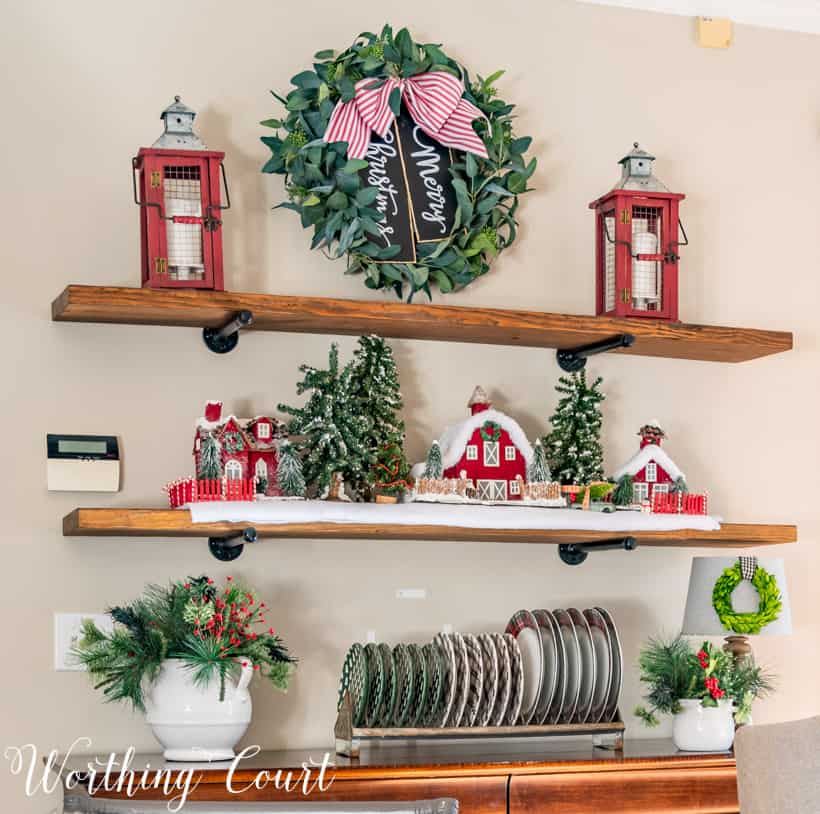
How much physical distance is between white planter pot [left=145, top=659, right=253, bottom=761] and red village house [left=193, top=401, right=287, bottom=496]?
415mm

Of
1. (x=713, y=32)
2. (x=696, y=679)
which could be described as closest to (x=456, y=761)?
(x=696, y=679)

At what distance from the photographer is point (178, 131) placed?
277 centimetres

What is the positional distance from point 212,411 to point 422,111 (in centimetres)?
84

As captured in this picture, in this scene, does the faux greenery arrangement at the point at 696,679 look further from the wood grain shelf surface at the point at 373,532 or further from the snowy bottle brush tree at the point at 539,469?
the snowy bottle brush tree at the point at 539,469

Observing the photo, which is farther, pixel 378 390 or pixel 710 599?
pixel 710 599

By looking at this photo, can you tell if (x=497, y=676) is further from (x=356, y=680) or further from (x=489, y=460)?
(x=489, y=460)

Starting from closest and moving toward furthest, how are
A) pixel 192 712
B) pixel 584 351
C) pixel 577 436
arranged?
pixel 192 712, pixel 577 436, pixel 584 351

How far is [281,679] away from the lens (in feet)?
8.75

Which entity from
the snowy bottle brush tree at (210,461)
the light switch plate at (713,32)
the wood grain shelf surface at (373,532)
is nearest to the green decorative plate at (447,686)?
the wood grain shelf surface at (373,532)

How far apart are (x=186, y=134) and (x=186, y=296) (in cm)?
35

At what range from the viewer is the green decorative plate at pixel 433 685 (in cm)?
270

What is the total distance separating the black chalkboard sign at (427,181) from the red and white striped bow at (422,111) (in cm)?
3

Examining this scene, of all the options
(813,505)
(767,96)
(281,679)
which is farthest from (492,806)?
(767,96)

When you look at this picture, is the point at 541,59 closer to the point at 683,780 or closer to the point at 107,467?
the point at 107,467
